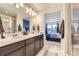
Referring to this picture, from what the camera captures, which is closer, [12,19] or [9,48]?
[9,48]

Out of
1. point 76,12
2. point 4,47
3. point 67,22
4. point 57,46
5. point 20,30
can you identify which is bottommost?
point 57,46

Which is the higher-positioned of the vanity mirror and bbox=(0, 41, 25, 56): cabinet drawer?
the vanity mirror

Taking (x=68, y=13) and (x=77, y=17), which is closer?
(x=77, y=17)

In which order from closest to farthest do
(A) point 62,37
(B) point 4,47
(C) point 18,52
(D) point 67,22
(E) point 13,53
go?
(B) point 4,47, (E) point 13,53, (C) point 18,52, (D) point 67,22, (A) point 62,37

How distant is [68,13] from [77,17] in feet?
1.39

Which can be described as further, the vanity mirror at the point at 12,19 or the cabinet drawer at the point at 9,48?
the vanity mirror at the point at 12,19

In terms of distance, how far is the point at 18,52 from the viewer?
276cm

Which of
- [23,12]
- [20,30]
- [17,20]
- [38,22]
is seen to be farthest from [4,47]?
[38,22]

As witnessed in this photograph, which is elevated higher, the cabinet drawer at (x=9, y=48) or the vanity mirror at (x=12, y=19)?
the vanity mirror at (x=12, y=19)

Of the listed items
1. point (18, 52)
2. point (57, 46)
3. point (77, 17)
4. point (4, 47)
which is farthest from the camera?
point (57, 46)

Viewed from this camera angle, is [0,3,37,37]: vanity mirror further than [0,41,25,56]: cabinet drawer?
Yes

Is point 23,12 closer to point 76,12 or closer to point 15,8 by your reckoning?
point 15,8

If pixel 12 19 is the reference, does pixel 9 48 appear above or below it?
below

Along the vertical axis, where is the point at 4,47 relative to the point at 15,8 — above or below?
below
